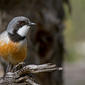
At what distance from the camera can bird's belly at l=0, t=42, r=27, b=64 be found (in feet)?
10.9

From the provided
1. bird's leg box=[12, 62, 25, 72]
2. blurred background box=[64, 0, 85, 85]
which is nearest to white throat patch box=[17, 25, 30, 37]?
bird's leg box=[12, 62, 25, 72]

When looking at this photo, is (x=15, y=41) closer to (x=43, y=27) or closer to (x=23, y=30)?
(x=23, y=30)

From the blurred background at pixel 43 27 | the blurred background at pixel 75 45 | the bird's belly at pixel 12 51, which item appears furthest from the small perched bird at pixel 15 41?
the blurred background at pixel 75 45

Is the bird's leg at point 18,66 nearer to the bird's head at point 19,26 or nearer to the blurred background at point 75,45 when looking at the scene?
the bird's head at point 19,26

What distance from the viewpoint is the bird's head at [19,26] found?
3271 mm

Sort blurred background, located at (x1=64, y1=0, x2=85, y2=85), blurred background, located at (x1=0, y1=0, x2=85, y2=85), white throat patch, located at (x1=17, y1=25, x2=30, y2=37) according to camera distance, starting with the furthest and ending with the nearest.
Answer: blurred background, located at (x1=64, y1=0, x2=85, y2=85), blurred background, located at (x1=0, y1=0, x2=85, y2=85), white throat patch, located at (x1=17, y1=25, x2=30, y2=37)

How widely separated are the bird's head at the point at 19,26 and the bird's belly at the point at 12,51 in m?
0.12

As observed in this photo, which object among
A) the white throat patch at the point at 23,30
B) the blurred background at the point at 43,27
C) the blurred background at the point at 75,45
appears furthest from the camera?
the blurred background at the point at 75,45

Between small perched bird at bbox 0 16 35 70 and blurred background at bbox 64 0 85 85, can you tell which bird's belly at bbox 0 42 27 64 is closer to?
small perched bird at bbox 0 16 35 70

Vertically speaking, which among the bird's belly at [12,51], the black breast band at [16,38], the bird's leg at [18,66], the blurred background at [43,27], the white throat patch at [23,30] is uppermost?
the blurred background at [43,27]

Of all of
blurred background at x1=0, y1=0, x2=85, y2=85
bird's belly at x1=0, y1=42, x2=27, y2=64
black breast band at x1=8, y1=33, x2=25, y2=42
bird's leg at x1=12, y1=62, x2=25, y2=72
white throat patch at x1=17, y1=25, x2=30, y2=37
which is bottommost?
bird's leg at x1=12, y1=62, x2=25, y2=72

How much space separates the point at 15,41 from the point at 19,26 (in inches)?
6.1

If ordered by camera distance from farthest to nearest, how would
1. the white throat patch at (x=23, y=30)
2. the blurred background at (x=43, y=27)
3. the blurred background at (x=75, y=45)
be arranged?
the blurred background at (x=75, y=45)
the blurred background at (x=43, y=27)
the white throat patch at (x=23, y=30)

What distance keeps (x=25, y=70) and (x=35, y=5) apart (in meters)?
4.05
